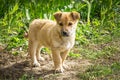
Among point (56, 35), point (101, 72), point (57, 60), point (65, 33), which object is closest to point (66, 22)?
point (65, 33)

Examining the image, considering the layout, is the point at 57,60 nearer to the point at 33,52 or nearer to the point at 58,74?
the point at 58,74

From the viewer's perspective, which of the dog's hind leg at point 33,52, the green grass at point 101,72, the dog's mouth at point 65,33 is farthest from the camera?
the dog's hind leg at point 33,52

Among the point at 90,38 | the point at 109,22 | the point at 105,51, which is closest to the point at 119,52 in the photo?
the point at 105,51

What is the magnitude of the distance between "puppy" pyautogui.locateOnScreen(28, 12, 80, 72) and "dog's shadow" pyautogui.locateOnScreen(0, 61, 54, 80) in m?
0.21

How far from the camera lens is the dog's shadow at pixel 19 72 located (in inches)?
258

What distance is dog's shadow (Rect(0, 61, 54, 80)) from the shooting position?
6547mm

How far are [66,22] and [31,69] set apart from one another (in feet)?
3.85

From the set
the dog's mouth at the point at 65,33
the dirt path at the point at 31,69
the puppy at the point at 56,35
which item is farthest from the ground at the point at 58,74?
the dog's mouth at the point at 65,33

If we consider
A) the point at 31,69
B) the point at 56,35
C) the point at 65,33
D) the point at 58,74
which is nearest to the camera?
the point at 65,33

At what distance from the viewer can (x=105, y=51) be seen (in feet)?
26.1

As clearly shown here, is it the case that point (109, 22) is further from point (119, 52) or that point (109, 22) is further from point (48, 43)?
point (48, 43)

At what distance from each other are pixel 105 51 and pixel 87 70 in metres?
1.23

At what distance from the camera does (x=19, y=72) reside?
6773 millimetres

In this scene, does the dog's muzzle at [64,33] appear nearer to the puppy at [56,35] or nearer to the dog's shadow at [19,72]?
the puppy at [56,35]
